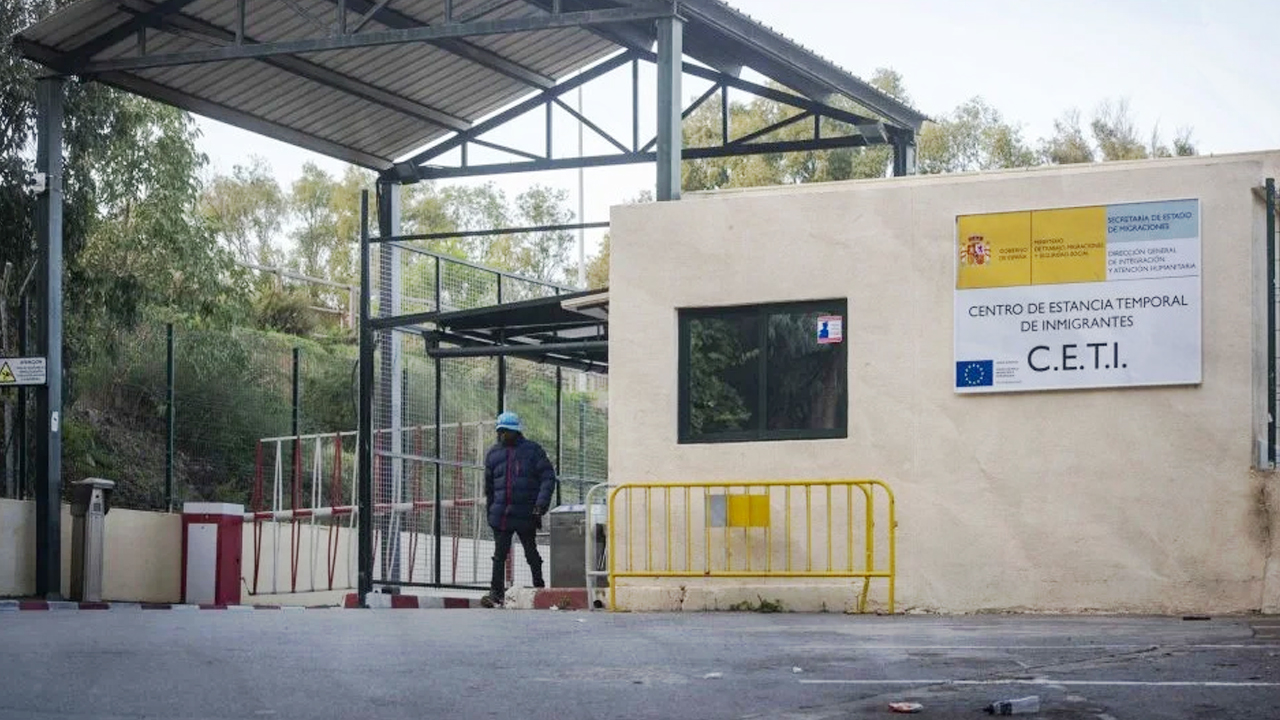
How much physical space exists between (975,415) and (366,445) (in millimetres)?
8888

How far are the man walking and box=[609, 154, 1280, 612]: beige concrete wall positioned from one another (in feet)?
6.80

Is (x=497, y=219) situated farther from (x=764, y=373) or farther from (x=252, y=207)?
(x=764, y=373)

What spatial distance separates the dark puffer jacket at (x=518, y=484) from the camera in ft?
67.1

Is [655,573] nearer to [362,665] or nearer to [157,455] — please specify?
[362,665]

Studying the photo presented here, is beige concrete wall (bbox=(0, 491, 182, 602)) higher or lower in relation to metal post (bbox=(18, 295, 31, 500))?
lower

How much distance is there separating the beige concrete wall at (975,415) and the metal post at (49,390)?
23.7 feet

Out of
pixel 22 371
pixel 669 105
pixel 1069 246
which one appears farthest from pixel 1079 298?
pixel 22 371

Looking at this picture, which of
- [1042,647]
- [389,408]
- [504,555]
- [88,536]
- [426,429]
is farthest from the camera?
[426,429]

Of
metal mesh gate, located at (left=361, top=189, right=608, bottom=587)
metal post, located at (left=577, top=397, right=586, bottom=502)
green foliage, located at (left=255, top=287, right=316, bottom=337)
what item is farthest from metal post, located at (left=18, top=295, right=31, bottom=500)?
green foliage, located at (left=255, top=287, right=316, bottom=337)

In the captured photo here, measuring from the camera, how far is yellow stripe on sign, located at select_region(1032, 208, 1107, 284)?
1705cm

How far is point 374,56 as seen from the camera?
913 inches

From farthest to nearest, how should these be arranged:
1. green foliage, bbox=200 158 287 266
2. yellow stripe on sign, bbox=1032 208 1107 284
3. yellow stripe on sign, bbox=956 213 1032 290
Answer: green foliage, bbox=200 158 287 266, yellow stripe on sign, bbox=956 213 1032 290, yellow stripe on sign, bbox=1032 208 1107 284

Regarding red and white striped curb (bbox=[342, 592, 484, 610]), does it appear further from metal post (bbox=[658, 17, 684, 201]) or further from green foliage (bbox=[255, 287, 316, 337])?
green foliage (bbox=[255, 287, 316, 337])

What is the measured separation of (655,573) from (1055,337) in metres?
4.22
